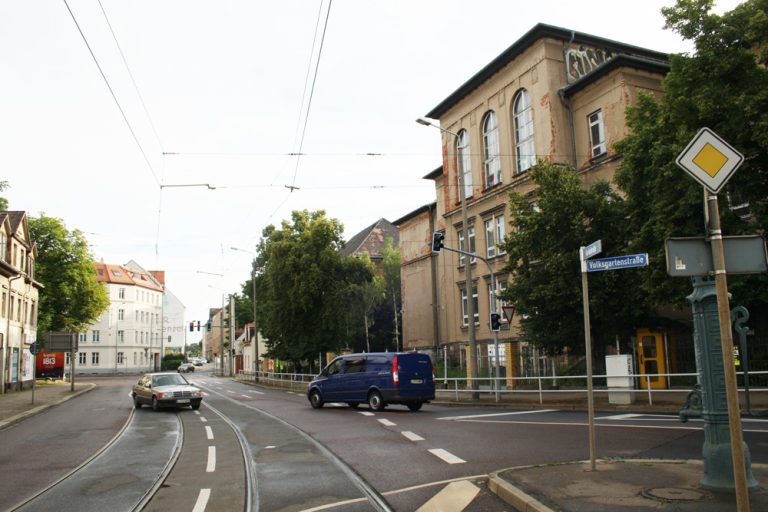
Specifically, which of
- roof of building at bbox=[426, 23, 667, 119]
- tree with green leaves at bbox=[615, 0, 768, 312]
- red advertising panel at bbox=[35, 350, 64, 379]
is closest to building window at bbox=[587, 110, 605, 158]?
roof of building at bbox=[426, 23, 667, 119]

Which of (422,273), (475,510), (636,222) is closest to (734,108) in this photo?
(636,222)

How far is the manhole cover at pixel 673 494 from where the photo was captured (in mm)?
6645

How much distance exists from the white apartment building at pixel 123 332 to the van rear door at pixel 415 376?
78.2 metres

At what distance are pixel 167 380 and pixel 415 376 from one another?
9.85m

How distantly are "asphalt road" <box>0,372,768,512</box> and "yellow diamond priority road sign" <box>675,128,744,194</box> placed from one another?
4036 mm

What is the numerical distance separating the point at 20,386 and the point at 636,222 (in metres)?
35.9

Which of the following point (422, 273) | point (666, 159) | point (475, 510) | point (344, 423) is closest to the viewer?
point (475, 510)

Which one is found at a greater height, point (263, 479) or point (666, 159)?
point (666, 159)

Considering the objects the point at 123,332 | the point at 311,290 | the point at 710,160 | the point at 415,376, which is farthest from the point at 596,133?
the point at 123,332

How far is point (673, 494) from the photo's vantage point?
6.86m

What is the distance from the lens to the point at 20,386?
39.1 meters

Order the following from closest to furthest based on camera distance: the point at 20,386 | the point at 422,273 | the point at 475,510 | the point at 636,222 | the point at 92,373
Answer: the point at 475,510 < the point at 636,222 < the point at 20,386 < the point at 422,273 < the point at 92,373

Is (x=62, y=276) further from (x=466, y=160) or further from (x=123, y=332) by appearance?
(x=123, y=332)

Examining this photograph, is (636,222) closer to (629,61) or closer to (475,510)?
(629,61)
